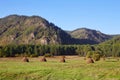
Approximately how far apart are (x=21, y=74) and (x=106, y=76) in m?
13.7

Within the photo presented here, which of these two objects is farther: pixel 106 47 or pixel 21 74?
pixel 106 47

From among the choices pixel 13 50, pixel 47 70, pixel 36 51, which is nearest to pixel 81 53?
pixel 36 51

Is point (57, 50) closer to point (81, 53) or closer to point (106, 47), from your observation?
point (81, 53)

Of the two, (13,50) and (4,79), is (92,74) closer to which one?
(4,79)

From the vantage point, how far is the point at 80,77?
145 feet

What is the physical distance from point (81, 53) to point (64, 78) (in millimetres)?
141213

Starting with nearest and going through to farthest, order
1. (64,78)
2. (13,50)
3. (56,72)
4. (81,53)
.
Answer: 1. (64,78)
2. (56,72)
3. (13,50)
4. (81,53)

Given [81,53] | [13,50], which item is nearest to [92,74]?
[13,50]

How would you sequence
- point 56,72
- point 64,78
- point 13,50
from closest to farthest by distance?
point 64,78 → point 56,72 → point 13,50

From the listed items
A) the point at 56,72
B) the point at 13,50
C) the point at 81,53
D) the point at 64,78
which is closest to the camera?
the point at 64,78

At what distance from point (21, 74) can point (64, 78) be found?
24.3ft

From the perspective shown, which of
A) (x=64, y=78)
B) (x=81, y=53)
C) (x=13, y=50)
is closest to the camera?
(x=64, y=78)

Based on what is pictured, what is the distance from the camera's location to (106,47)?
192125 mm

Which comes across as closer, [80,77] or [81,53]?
[80,77]
